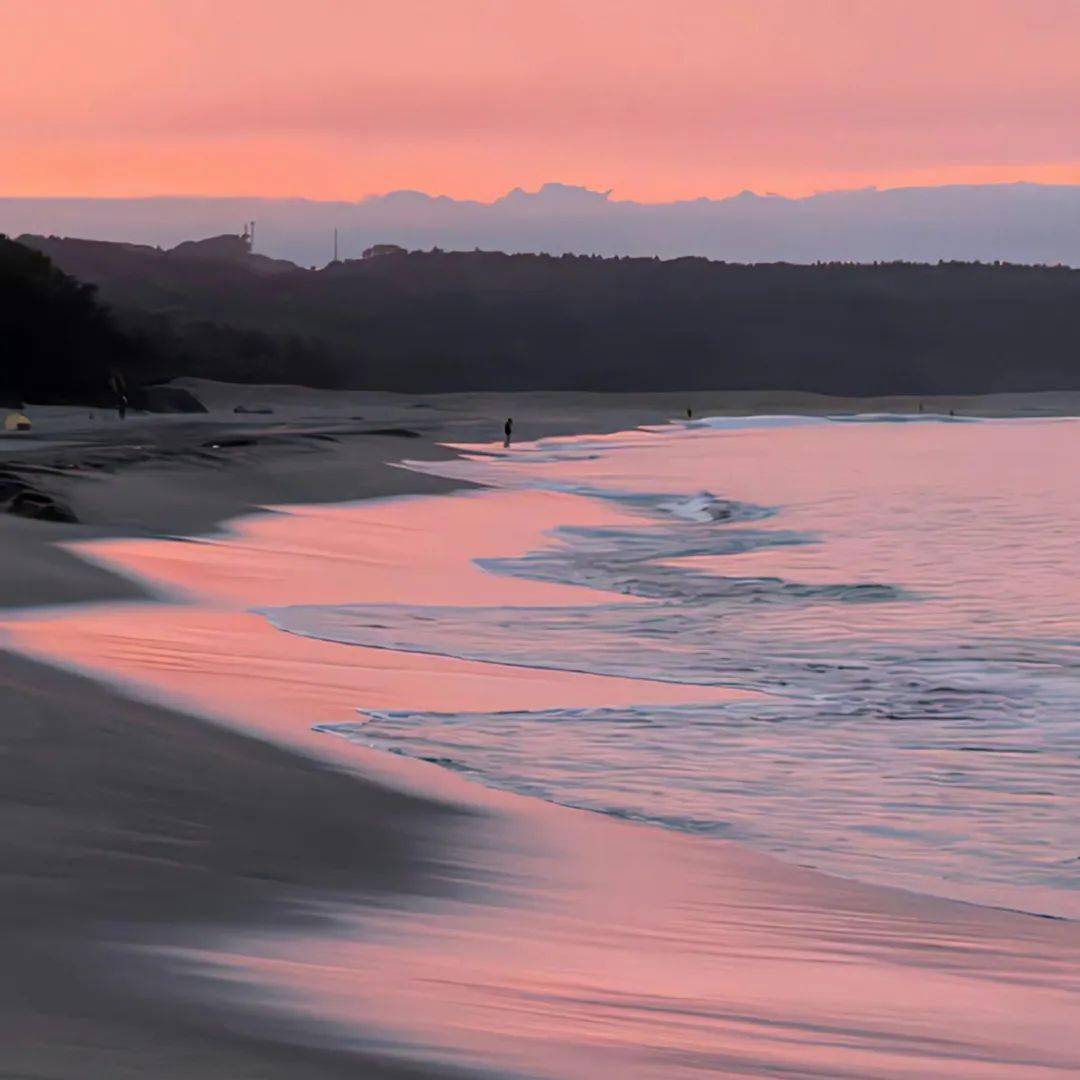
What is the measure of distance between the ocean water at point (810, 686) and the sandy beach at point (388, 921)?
43 centimetres

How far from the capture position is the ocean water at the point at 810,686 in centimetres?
793

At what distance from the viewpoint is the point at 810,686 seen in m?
11.9

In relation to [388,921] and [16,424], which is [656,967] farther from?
[16,424]

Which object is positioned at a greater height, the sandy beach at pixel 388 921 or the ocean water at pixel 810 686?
the sandy beach at pixel 388 921

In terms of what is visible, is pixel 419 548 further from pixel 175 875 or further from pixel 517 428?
pixel 517 428

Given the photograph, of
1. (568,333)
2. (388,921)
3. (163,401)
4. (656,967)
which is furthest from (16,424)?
(568,333)

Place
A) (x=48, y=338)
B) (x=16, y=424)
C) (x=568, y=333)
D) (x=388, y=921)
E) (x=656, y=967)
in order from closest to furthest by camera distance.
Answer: (x=656, y=967), (x=388, y=921), (x=16, y=424), (x=48, y=338), (x=568, y=333)

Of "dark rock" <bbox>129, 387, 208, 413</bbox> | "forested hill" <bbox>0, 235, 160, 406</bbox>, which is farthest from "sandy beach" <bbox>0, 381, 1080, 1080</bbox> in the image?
"dark rock" <bbox>129, 387, 208, 413</bbox>

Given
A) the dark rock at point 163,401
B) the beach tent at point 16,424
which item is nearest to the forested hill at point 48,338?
the dark rock at point 163,401

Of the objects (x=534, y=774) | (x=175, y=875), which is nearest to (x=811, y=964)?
(x=175, y=875)

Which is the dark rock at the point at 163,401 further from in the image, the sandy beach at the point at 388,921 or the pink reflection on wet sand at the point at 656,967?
the pink reflection on wet sand at the point at 656,967

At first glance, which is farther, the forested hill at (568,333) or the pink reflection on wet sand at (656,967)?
the forested hill at (568,333)

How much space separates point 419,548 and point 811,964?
52.3ft

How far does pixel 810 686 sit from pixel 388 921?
21.1 feet
